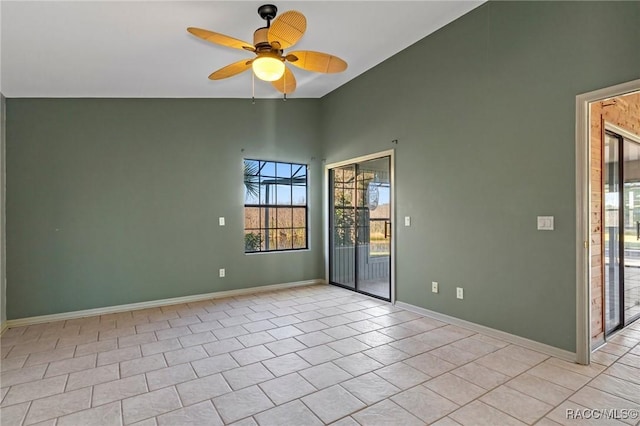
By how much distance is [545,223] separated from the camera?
2.96 metres

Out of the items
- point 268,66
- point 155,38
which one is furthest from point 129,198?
point 268,66

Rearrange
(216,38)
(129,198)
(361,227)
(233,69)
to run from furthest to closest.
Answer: (361,227)
(129,198)
(233,69)
(216,38)

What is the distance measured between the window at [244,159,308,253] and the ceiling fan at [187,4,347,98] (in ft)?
8.11

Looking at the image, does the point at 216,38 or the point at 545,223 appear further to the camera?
the point at 545,223

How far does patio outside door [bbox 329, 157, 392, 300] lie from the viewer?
4.75m

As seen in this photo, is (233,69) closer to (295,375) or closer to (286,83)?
(286,83)

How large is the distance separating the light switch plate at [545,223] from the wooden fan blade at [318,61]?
2220 millimetres

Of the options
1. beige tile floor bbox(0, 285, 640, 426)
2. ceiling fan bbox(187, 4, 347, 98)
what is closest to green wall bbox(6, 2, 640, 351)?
beige tile floor bbox(0, 285, 640, 426)

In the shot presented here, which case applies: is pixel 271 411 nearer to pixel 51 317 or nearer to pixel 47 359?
pixel 47 359

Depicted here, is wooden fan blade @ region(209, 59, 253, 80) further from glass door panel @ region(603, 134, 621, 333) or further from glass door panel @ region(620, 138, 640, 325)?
glass door panel @ region(620, 138, 640, 325)

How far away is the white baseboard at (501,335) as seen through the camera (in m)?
2.85

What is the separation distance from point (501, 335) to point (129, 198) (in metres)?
4.69

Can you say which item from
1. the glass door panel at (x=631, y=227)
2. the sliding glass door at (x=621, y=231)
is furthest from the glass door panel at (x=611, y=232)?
the glass door panel at (x=631, y=227)

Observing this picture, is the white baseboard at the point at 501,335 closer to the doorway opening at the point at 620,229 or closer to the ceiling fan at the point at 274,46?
the doorway opening at the point at 620,229
